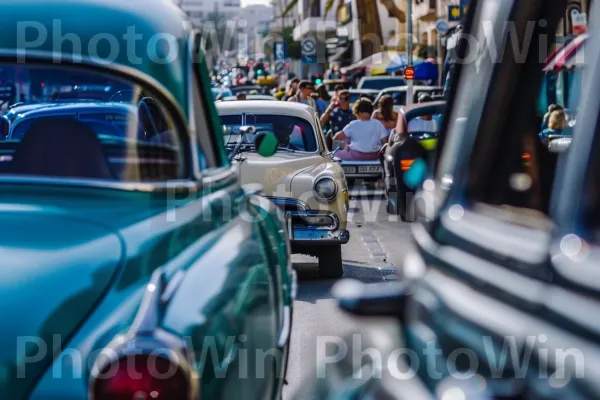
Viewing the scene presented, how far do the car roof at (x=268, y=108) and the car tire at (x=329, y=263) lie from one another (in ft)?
4.91

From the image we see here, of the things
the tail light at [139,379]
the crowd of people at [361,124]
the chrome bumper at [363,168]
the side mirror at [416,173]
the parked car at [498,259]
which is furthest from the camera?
the chrome bumper at [363,168]

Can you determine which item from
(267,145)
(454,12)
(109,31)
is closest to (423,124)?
(267,145)

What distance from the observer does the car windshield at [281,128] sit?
456 inches

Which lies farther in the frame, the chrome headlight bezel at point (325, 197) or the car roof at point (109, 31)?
the chrome headlight bezel at point (325, 197)

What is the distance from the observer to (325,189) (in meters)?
10.7

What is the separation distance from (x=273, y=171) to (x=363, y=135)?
27.3 ft

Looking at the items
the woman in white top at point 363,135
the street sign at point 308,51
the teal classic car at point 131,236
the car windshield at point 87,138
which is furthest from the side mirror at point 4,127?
the street sign at point 308,51

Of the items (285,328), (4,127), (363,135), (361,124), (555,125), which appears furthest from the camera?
(363,135)

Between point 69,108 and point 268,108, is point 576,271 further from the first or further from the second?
point 268,108

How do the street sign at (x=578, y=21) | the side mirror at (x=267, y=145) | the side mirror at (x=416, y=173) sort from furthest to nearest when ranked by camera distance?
1. the side mirror at (x=267, y=145)
2. the side mirror at (x=416, y=173)
3. the street sign at (x=578, y=21)

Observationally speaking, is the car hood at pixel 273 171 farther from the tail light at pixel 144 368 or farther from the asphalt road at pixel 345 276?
the tail light at pixel 144 368

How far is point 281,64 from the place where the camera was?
111 metres

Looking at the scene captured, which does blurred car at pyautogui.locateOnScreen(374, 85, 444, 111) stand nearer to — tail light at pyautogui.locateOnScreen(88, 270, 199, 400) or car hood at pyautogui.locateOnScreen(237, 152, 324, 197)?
car hood at pyautogui.locateOnScreen(237, 152, 324, 197)

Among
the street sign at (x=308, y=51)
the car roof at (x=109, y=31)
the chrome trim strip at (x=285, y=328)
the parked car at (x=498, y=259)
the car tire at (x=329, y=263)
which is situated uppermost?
the car roof at (x=109, y=31)
